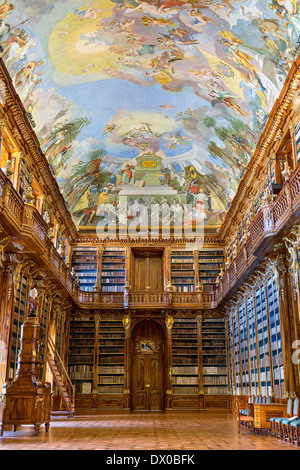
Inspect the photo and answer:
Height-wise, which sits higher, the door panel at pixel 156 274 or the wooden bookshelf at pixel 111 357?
the door panel at pixel 156 274

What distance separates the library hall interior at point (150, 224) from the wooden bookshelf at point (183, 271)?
0.06 meters

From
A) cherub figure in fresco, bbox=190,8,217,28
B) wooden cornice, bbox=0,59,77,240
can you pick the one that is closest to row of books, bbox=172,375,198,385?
wooden cornice, bbox=0,59,77,240

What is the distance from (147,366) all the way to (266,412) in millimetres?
10096

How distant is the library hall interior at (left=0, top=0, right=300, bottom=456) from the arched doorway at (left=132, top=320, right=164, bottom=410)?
0.06 metres

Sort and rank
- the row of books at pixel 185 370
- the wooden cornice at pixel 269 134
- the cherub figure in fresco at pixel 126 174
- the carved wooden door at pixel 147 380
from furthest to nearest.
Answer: the cherub figure in fresco at pixel 126 174
the carved wooden door at pixel 147 380
the row of books at pixel 185 370
the wooden cornice at pixel 269 134

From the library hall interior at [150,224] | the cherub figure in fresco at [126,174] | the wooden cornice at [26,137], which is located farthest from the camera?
the cherub figure in fresco at [126,174]

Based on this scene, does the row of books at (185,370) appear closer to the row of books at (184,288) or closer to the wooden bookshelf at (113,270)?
the row of books at (184,288)

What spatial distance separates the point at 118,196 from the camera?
19.9 metres

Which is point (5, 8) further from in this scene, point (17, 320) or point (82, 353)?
point (82, 353)

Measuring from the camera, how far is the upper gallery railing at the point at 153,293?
30.7ft

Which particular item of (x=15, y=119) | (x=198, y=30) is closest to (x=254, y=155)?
(x=198, y=30)

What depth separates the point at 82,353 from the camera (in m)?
18.6

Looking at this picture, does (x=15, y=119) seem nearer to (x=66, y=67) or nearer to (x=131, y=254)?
(x=66, y=67)

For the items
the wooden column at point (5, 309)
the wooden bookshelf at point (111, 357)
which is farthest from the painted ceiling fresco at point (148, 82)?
the wooden bookshelf at point (111, 357)
